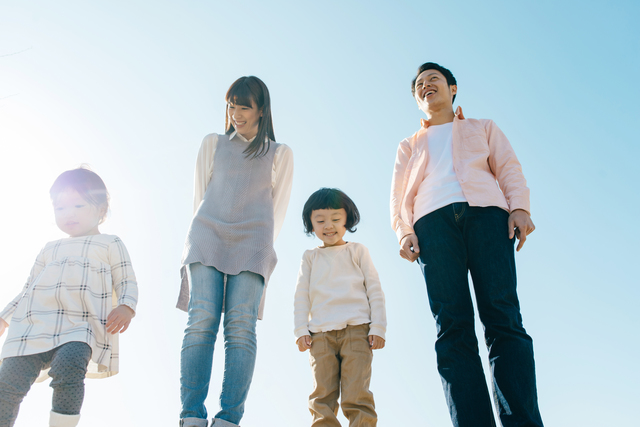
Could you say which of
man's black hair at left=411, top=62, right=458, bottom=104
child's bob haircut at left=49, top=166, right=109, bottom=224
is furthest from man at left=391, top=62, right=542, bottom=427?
child's bob haircut at left=49, top=166, right=109, bottom=224

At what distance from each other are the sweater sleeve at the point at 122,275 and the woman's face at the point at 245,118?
44.4 inches

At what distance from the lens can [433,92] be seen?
12.2 feet

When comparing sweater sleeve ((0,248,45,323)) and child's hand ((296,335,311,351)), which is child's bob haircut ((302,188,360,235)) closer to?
child's hand ((296,335,311,351))

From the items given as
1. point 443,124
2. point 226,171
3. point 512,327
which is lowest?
point 512,327

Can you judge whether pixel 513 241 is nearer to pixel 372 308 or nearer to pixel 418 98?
pixel 372 308

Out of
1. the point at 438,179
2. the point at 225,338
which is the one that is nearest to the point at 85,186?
the point at 225,338

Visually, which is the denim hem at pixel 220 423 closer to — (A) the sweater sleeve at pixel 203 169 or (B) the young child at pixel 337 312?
(B) the young child at pixel 337 312

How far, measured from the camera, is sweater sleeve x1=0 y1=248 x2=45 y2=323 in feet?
10.7

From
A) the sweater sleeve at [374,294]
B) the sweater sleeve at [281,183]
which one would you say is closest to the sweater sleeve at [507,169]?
the sweater sleeve at [374,294]

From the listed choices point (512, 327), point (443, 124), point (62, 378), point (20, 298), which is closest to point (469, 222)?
Result: point (512, 327)

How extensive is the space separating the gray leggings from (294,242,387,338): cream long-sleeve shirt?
1323 millimetres

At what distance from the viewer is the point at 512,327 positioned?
2574 millimetres

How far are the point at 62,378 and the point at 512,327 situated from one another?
90.3 inches

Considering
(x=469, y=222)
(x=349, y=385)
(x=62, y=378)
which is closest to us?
(x=62, y=378)
